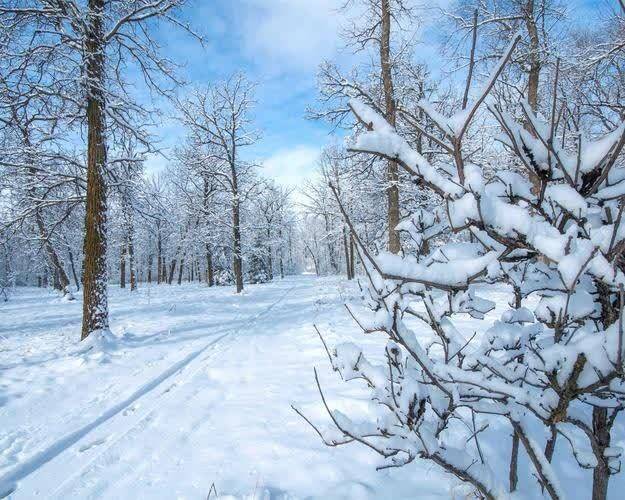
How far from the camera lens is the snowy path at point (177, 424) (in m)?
2.55

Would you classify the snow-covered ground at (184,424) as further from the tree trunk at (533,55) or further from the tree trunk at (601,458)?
the tree trunk at (533,55)

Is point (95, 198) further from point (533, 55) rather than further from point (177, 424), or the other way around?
point (533, 55)

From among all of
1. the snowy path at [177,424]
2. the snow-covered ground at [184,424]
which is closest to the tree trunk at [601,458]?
the snow-covered ground at [184,424]

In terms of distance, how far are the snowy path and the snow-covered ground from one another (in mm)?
13

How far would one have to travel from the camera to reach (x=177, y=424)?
11.7ft

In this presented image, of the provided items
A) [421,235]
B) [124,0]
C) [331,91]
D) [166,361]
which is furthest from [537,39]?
[166,361]

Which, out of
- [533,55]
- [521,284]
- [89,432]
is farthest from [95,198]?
[533,55]

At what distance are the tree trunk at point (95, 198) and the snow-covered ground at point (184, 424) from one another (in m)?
0.74

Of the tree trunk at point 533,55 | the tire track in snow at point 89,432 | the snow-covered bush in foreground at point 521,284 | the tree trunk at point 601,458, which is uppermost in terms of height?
the tree trunk at point 533,55

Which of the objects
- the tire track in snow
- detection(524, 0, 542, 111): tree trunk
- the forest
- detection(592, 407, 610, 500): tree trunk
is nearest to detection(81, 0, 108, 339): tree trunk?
the forest

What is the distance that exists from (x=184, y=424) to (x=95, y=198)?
5.11 m

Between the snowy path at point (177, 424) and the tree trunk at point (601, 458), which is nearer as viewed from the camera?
the tree trunk at point (601, 458)

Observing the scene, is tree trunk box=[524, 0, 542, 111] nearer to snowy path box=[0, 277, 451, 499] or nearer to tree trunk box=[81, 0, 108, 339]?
snowy path box=[0, 277, 451, 499]

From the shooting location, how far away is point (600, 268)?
88cm
